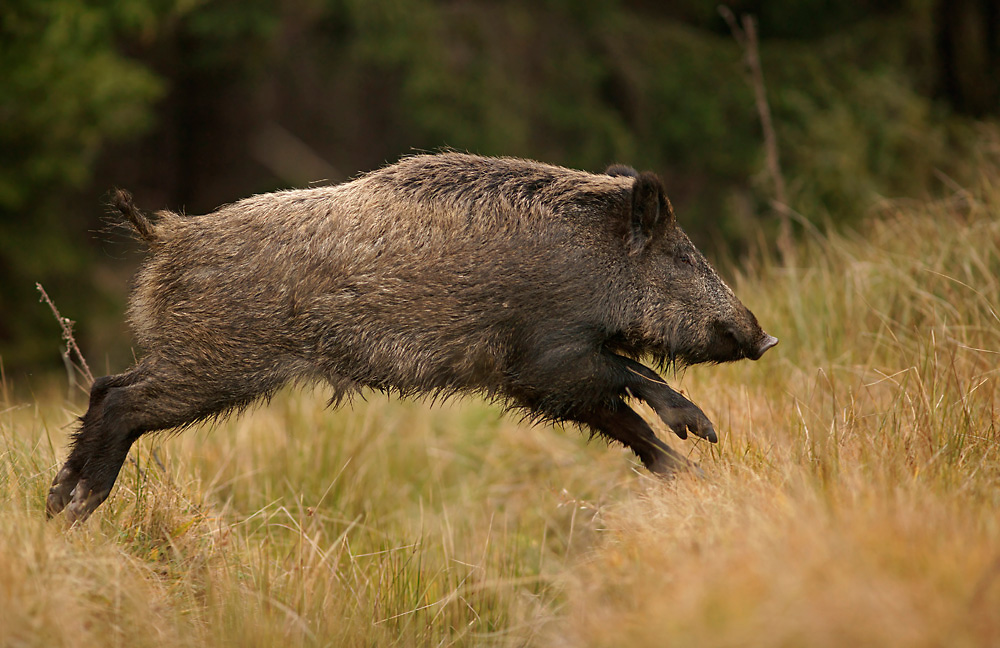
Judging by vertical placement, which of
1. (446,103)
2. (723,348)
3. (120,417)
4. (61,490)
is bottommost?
(61,490)

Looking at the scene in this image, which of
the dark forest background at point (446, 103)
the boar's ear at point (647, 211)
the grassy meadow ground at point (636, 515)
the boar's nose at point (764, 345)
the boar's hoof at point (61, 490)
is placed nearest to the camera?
the grassy meadow ground at point (636, 515)

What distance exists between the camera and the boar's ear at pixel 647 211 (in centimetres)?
359

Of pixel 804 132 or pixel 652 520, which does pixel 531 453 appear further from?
pixel 804 132

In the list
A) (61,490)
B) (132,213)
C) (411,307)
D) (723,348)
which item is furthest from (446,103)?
(61,490)

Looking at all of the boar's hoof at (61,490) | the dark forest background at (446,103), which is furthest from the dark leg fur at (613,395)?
the dark forest background at (446,103)

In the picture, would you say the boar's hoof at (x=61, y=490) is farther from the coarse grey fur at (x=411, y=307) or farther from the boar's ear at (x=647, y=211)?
the boar's ear at (x=647, y=211)

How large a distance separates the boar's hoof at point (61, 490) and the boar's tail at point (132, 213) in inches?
37.8

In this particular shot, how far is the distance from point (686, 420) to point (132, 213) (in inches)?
90.8

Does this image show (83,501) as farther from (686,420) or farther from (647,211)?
(647,211)

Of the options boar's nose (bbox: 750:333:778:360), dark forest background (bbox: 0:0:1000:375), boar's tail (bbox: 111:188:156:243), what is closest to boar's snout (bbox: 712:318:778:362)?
boar's nose (bbox: 750:333:778:360)

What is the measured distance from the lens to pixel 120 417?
3502 mm

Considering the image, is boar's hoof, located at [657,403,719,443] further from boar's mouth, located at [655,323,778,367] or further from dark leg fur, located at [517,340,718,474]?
boar's mouth, located at [655,323,778,367]

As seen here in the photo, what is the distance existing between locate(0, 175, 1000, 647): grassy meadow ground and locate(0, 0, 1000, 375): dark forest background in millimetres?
2820

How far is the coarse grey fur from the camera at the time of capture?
3496 mm
